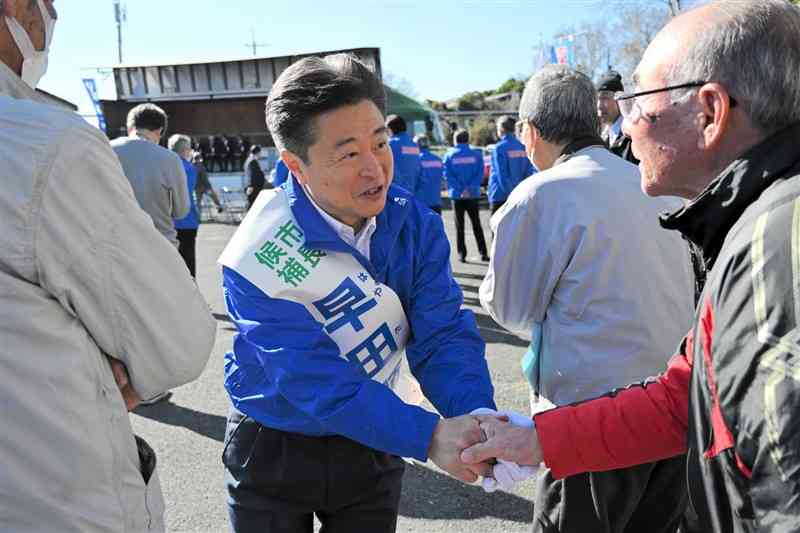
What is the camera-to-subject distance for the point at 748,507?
1041 millimetres

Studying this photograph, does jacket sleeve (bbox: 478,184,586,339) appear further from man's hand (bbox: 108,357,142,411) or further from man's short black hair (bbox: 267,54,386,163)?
man's hand (bbox: 108,357,142,411)

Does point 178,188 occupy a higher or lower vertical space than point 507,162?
higher

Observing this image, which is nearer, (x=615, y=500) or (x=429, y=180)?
(x=615, y=500)

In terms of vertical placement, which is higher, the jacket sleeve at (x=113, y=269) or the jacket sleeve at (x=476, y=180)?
the jacket sleeve at (x=113, y=269)

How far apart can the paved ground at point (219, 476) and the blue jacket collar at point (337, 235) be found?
1909mm

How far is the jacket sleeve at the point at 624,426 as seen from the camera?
1.66 m

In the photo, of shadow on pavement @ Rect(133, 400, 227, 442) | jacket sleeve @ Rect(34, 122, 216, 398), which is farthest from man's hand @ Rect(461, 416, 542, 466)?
shadow on pavement @ Rect(133, 400, 227, 442)

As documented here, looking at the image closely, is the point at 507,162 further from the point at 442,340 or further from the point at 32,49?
the point at 32,49

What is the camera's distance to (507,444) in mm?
1782

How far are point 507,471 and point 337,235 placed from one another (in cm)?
76

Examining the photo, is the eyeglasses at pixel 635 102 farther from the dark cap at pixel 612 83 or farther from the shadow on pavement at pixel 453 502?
the dark cap at pixel 612 83

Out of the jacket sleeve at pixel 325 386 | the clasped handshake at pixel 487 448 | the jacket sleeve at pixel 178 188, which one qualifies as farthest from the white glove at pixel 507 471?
the jacket sleeve at pixel 178 188

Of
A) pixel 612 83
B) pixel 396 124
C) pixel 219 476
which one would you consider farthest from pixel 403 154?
pixel 219 476

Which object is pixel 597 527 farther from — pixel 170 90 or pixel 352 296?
pixel 170 90
